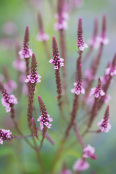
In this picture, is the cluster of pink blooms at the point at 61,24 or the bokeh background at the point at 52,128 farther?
the bokeh background at the point at 52,128

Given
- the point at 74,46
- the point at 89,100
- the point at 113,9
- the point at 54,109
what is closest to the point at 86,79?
the point at 89,100

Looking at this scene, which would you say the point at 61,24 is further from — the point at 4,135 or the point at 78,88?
the point at 4,135

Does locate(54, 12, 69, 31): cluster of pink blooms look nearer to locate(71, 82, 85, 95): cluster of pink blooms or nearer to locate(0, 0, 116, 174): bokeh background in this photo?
locate(0, 0, 116, 174): bokeh background

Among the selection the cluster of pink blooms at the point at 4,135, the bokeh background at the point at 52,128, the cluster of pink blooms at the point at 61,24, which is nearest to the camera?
the cluster of pink blooms at the point at 4,135

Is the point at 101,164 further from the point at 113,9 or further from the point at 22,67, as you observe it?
the point at 113,9

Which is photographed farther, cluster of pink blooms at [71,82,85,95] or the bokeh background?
the bokeh background

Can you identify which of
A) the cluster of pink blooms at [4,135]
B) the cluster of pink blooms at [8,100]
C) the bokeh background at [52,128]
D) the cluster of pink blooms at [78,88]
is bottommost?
the cluster of pink blooms at [4,135]

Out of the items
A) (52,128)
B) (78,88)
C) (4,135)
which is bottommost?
(4,135)

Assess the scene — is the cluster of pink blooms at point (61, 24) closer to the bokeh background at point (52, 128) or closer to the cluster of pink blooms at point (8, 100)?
the bokeh background at point (52, 128)

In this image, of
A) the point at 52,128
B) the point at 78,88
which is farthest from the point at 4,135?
Answer: the point at 52,128

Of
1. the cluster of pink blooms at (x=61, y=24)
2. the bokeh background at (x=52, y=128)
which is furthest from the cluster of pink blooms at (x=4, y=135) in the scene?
the cluster of pink blooms at (x=61, y=24)

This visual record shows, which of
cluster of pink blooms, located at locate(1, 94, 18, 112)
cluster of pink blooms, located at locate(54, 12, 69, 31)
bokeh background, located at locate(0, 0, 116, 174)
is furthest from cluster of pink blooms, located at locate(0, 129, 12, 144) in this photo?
cluster of pink blooms, located at locate(54, 12, 69, 31)

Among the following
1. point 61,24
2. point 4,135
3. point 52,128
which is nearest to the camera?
point 4,135

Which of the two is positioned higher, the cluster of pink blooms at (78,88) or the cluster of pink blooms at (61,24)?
the cluster of pink blooms at (61,24)
